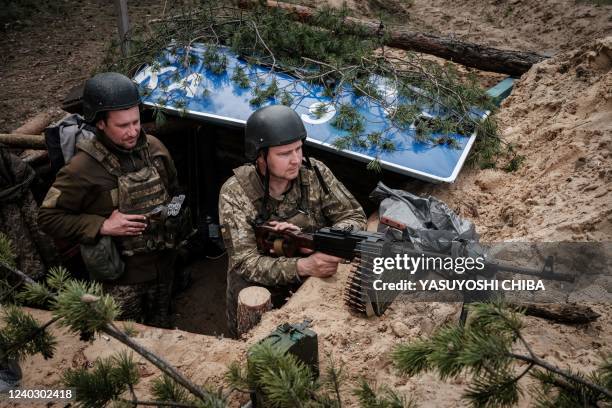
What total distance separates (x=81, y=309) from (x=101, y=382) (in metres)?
0.40

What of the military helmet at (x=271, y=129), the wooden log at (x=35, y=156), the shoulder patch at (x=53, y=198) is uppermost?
the military helmet at (x=271, y=129)

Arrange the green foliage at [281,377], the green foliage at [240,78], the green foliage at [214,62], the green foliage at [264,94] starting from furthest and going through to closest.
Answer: the green foliage at [214,62] < the green foliage at [240,78] < the green foliage at [264,94] < the green foliage at [281,377]

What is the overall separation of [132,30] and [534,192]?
497cm

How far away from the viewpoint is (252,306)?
3.71 m

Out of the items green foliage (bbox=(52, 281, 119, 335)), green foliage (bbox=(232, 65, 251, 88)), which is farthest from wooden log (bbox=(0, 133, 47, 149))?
green foliage (bbox=(52, 281, 119, 335))

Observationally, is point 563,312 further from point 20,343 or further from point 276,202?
point 20,343

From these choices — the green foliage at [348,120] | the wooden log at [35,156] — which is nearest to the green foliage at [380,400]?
the green foliage at [348,120]

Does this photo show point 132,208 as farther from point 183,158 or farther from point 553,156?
point 553,156

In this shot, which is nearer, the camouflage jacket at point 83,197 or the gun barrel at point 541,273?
the gun barrel at point 541,273

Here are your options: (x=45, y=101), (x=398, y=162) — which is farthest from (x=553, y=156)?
(x=45, y=101)

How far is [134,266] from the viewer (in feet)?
15.6

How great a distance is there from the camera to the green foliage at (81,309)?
1.85 metres

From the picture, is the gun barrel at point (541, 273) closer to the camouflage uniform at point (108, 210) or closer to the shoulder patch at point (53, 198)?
the camouflage uniform at point (108, 210)

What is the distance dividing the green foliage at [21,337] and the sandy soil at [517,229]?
1.17 m
